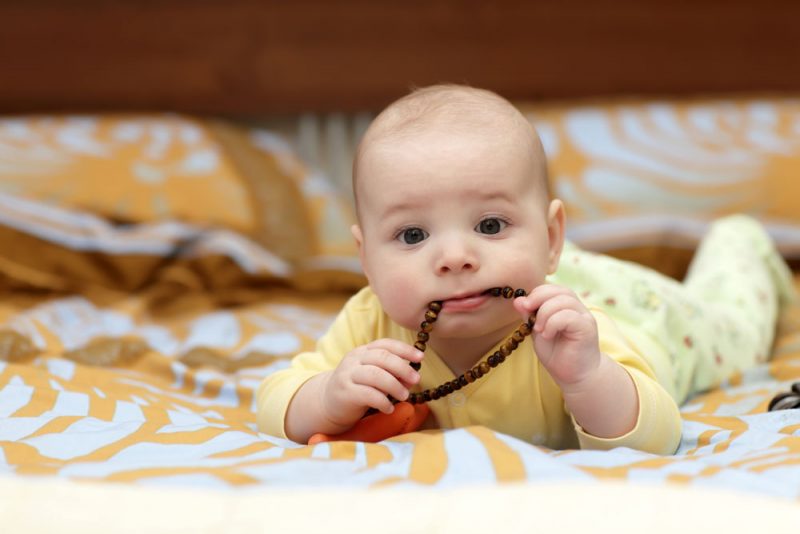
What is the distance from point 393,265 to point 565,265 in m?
0.52

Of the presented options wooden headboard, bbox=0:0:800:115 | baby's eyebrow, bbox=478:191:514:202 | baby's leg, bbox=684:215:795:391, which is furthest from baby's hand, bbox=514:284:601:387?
wooden headboard, bbox=0:0:800:115

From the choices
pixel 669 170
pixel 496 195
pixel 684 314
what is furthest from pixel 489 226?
pixel 669 170

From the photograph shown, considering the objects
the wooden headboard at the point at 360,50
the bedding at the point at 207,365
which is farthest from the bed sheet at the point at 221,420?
the wooden headboard at the point at 360,50

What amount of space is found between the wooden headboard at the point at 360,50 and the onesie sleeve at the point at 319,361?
1.65 metres

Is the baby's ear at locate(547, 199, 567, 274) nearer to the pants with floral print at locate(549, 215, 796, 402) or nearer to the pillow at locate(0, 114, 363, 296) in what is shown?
the pants with floral print at locate(549, 215, 796, 402)

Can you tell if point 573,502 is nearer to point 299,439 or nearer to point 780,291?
point 299,439

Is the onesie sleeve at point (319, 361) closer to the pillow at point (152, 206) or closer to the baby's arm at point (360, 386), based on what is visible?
the baby's arm at point (360, 386)

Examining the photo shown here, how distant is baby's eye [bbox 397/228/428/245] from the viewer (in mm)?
967

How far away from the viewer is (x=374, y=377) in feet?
3.08

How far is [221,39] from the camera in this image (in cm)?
272

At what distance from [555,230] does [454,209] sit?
160 mm

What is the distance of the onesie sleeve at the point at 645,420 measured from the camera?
37.9 inches

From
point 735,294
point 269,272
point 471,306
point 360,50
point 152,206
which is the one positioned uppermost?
point 360,50

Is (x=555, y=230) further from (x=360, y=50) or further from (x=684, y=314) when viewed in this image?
(x=360, y=50)
